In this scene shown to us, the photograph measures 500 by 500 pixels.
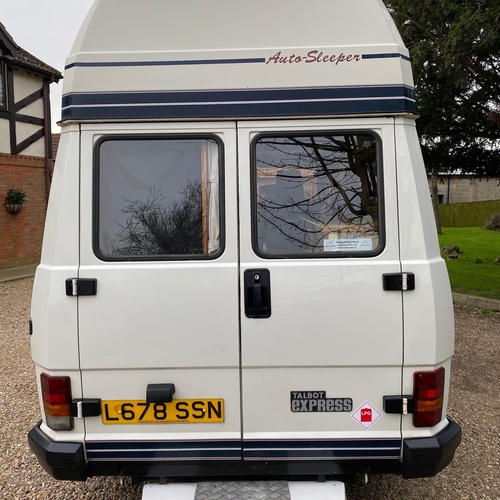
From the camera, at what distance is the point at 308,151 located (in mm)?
2566

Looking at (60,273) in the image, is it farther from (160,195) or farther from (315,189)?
(315,189)

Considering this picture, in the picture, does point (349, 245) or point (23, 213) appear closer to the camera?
point (349, 245)

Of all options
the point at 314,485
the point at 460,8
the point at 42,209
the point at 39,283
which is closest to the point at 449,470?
the point at 314,485

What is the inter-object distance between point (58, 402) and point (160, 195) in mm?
1178

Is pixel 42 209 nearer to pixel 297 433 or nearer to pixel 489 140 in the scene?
pixel 489 140

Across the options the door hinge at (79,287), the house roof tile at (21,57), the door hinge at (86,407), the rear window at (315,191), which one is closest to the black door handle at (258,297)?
the rear window at (315,191)

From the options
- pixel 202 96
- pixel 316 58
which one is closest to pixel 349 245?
pixel 316 58

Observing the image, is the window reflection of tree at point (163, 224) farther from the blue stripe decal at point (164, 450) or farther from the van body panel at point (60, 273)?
the blue stripe decal at point (164, 450)

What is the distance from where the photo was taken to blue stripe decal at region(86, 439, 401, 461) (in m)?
2.50

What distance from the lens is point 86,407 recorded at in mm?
2492

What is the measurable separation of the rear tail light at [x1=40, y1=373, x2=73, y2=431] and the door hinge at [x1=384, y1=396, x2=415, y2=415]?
161 centimetres

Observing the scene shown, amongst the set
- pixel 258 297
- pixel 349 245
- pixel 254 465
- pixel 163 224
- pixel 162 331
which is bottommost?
pixel 254 465

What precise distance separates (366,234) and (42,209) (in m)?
12.8

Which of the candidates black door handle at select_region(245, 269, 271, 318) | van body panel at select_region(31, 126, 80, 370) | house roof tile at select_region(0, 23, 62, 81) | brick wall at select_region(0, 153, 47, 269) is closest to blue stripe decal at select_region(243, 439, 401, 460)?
black door handle at select_region(245, 269, 271, 318)
